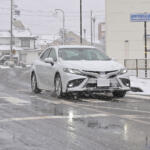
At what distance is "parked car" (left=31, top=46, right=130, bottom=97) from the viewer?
12.3 m

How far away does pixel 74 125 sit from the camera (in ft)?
25.5

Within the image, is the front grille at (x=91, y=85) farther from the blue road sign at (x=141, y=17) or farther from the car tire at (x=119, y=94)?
the blue road sign at (x=141, y=17)

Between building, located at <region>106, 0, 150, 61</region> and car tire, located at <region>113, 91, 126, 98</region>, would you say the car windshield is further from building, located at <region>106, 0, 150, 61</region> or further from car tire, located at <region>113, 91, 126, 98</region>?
building, located at <region>106, 0, 150, 61</region>


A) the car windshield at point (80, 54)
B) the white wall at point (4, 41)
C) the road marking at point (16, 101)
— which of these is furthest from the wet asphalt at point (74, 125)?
the white wall at point (4, 41)

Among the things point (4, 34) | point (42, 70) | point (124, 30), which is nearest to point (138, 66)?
point (42, 70)

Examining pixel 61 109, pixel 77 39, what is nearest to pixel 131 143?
pixel 61 109

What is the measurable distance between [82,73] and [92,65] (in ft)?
1.27

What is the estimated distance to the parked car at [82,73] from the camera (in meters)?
12.3

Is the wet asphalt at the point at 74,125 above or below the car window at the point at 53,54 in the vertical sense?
below

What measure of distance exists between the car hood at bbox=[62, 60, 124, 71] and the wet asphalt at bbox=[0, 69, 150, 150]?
0.93 m

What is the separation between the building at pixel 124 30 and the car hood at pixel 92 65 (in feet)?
119

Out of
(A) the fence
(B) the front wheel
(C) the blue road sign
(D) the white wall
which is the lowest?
(B) the front wheel

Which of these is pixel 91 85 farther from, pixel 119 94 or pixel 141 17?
pixel 141 17

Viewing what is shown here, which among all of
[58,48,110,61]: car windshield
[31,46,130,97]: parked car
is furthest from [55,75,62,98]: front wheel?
[58,48,110,61]: car windshield
